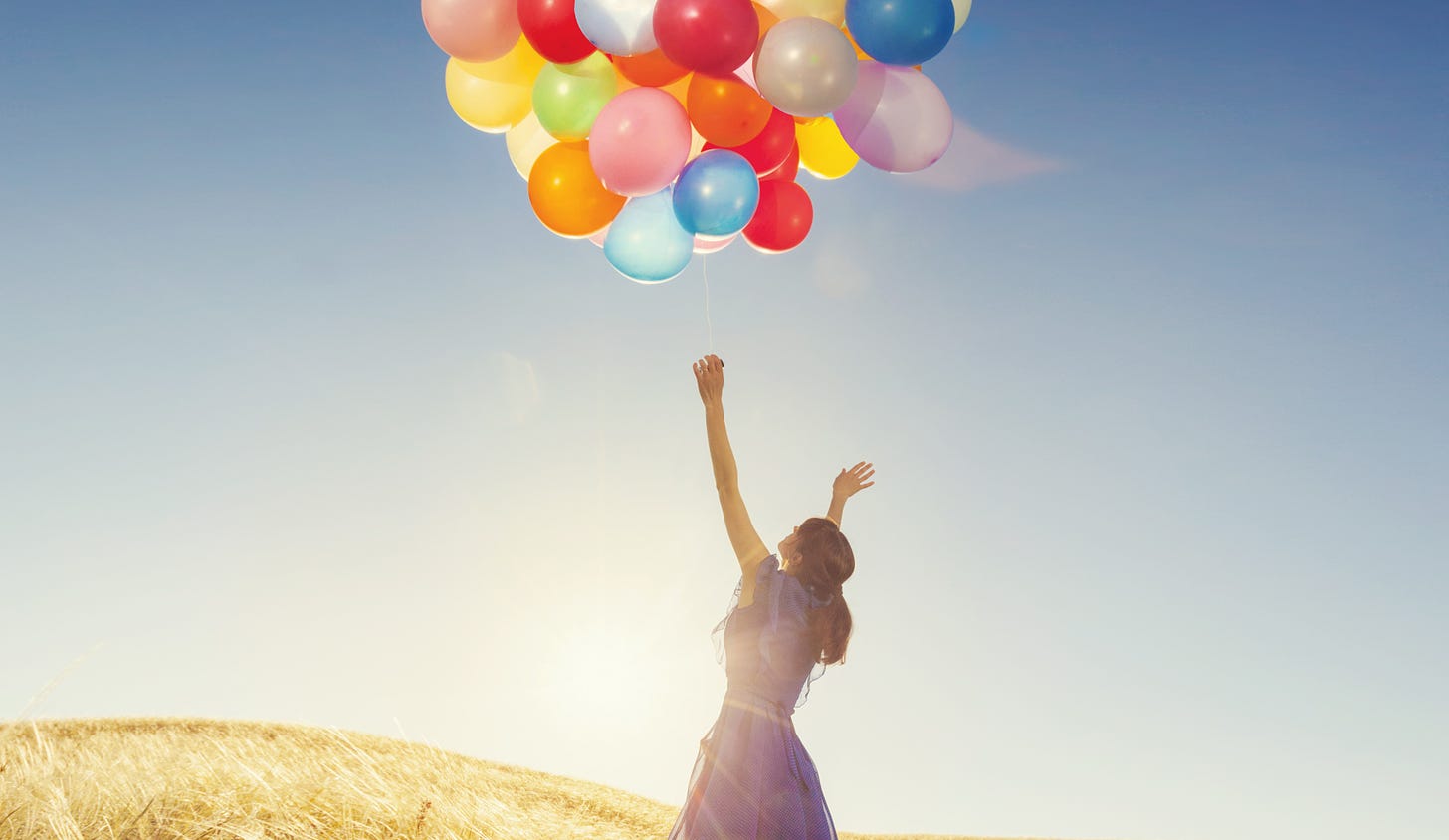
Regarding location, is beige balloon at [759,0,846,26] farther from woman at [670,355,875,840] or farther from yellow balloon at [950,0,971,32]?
woman at [670,355,875,840]

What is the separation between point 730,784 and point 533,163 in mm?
3728

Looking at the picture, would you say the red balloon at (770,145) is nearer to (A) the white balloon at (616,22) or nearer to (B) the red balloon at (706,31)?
(B) the red balloon at (706,31)

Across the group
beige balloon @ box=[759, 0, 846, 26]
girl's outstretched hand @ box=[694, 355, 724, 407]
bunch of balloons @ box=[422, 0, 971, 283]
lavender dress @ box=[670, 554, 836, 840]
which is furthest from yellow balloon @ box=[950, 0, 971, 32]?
lavender dress @ box=[670, 554, 836, 840]

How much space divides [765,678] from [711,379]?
3.74ft

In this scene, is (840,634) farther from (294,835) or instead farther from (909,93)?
(294,835)

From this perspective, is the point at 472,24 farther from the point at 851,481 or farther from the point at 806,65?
the point at 851,481

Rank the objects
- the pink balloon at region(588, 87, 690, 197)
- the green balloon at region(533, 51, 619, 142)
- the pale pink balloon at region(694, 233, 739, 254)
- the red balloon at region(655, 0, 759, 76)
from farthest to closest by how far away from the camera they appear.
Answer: the pale pink balloon at region(694, 233, 739, 254)
the green balloon at region(533, 51, 619, 142)
the pink balloon at region(588, 87, 690, 197)
the red balloon at region(655, 0, 759, 76)

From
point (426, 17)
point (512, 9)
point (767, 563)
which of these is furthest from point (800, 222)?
point (767, 563)

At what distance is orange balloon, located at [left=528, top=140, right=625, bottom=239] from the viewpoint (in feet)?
15.5

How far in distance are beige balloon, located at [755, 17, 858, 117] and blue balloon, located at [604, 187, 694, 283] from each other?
34.6 inches

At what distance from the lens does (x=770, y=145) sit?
15.2 feet

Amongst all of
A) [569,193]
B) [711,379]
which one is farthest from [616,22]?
Answer: [711,379]

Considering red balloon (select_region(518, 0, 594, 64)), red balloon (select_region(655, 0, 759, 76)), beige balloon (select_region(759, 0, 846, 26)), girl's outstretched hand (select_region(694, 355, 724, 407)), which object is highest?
beige balloon (select_region(759, 0, 846, 26))

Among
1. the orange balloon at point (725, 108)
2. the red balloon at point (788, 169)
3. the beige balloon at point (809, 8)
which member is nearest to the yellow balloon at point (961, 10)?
the beige balloon at point (809, 8)
